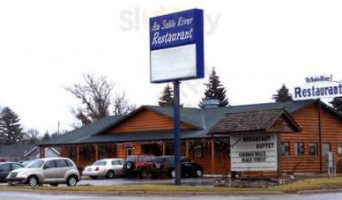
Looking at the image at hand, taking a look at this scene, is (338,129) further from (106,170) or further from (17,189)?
(17,189)

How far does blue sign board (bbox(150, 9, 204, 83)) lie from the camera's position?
3156 centimetres

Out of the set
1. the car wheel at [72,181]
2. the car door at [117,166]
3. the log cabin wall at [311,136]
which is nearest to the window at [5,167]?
the car wheel at [72,181]

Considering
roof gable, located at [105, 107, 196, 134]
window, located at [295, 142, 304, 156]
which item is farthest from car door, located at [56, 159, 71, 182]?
window, located at [295, 142, 304, 156]

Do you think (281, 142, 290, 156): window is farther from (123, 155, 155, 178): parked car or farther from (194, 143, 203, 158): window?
(123, 155, 155, 178): parked car

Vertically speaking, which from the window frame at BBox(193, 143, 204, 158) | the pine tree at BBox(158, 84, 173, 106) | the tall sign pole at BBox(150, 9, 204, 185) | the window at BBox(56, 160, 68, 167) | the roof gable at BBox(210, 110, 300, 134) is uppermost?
the pine tree at BBox(158, 84, 173, 106)

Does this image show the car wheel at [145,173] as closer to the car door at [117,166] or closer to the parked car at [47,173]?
the car door at [117,166]

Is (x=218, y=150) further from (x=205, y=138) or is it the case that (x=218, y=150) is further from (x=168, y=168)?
(x=168, y=168)

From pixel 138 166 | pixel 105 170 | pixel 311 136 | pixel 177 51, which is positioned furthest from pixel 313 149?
pixel 177 51

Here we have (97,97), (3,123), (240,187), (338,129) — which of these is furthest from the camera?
(3,123)

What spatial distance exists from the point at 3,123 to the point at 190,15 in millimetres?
119422

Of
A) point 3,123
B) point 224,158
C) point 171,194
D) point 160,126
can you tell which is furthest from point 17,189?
point 3,123

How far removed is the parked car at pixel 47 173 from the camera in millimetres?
34781

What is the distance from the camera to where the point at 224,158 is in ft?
159

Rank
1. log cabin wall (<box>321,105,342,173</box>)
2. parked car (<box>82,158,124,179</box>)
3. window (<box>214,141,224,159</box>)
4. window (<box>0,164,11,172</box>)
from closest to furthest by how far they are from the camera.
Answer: window (<box>0,164,11,172</box>)
parked car (<box>82,158,124,179</box>)
window (<box>214,141,224,159</box>)
log cabin wall (<box>321,105,342,173</box>)
